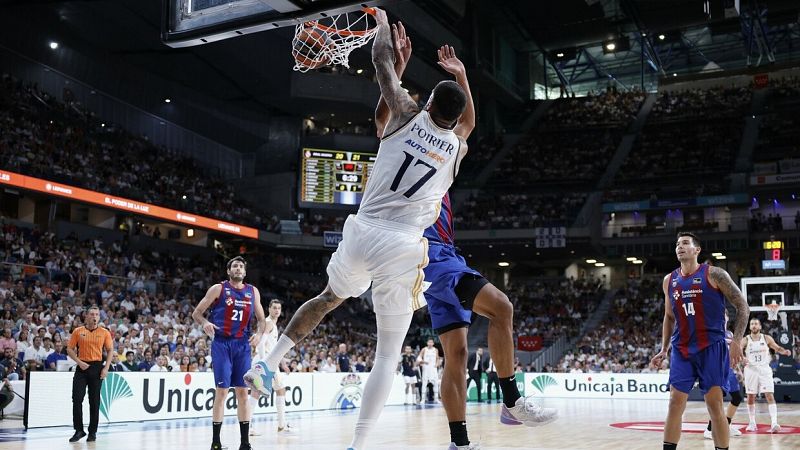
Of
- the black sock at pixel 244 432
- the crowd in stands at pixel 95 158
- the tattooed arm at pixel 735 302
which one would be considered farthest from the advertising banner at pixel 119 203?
the tattooed arm at pixel 735 302

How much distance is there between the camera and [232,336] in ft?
29.2

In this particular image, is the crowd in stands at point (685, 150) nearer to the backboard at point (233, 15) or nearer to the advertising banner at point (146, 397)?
the advertising banner at point (146, 397)

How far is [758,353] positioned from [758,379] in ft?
1.43

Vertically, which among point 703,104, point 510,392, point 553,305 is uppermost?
point 703,104

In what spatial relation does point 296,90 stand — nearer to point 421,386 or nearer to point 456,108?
point 421,386

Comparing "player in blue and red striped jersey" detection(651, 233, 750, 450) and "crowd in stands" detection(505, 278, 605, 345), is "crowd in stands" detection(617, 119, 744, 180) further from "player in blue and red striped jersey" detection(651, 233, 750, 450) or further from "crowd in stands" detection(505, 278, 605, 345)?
"player in blue and red striped jersey" detection(651, 233, 750, 450)

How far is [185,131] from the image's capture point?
36594mm

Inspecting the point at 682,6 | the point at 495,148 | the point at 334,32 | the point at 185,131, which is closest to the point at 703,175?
the point at 682,6

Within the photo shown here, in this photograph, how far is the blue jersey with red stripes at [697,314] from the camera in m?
6.77

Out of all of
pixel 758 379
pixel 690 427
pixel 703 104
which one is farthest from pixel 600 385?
pixel 703 104

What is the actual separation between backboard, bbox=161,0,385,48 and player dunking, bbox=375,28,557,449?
1237mm

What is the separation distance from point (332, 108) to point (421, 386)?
1650 cm

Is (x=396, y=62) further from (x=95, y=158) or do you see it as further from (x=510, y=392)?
(x=95, y=158)

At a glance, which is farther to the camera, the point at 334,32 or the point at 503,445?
the point at 503,445
